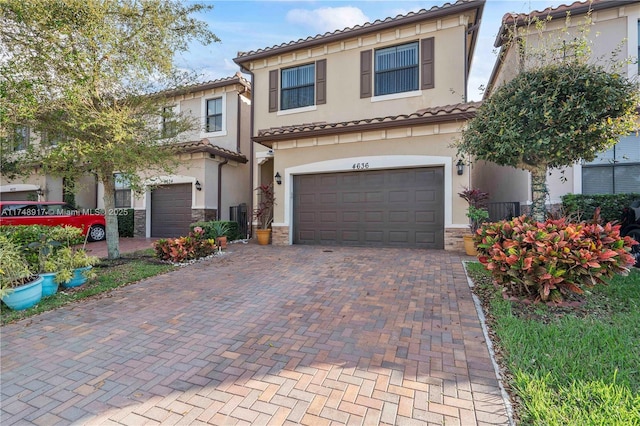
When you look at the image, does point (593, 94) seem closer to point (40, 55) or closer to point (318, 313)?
point (318, 313)

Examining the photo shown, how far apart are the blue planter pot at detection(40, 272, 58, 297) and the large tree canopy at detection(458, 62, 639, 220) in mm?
7664

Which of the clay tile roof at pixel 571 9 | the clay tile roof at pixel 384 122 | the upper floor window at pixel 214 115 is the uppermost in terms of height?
the clay tile roof at pixel 571 9

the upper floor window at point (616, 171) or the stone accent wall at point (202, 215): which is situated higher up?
the upper floor window at point (616, 171)

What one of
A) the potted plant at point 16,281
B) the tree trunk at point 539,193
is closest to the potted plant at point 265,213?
the potted plant at point 16,281

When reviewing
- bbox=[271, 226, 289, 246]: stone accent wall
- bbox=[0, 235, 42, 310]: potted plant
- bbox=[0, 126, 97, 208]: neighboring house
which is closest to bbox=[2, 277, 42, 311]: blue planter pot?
bbox=[0, 235, 42, 310]: potted plant

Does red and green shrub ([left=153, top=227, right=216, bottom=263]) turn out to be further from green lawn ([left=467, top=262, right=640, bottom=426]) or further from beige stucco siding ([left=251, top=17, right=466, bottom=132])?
green lawn ([left=467, top=262, right=640, bottom=426])

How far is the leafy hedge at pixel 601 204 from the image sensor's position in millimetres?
7070

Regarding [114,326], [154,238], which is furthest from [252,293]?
[154,238]

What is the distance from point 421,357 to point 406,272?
3.21 meters

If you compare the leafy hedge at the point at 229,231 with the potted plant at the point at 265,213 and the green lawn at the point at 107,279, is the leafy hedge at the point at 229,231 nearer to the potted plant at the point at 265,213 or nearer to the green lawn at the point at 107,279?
the potted plant at the point at 265,213

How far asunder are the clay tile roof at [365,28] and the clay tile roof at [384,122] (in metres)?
3.00

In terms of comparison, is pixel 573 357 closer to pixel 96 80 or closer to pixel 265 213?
pixel 96 80

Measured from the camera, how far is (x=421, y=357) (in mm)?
3008

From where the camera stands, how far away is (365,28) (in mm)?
10109
